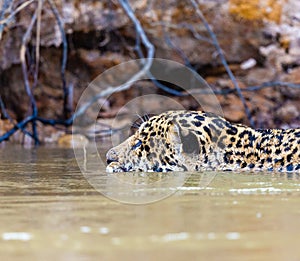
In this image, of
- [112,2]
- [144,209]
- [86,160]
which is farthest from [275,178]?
[112,2]

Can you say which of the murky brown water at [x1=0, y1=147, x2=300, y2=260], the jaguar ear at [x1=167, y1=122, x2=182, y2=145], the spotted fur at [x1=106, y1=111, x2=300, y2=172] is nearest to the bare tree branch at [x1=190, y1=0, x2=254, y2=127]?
the spotted fur at [x1=106, y1=111, x2=300, y2=172]

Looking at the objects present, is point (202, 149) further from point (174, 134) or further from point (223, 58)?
point (223, 58)

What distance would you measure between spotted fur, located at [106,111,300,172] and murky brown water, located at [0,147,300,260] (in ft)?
2.20

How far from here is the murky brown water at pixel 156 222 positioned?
2625mm

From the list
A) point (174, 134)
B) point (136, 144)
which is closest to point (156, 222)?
point (174, 134)

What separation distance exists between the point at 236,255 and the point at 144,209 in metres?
1.12

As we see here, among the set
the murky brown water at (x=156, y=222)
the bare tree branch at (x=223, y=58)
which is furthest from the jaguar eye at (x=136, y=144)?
the bare tree branch at (x=223, y=58)

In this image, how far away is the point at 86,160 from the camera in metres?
6.66

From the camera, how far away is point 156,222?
3.22m

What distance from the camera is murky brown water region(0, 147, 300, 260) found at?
103 inches

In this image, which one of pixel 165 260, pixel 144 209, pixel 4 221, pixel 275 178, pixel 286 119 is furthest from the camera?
pixel 286 119

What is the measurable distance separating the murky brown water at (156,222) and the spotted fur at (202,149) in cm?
67

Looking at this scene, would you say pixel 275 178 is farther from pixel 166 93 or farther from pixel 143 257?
pixel 166 93

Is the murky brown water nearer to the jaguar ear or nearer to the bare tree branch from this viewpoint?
the jaguar ear
